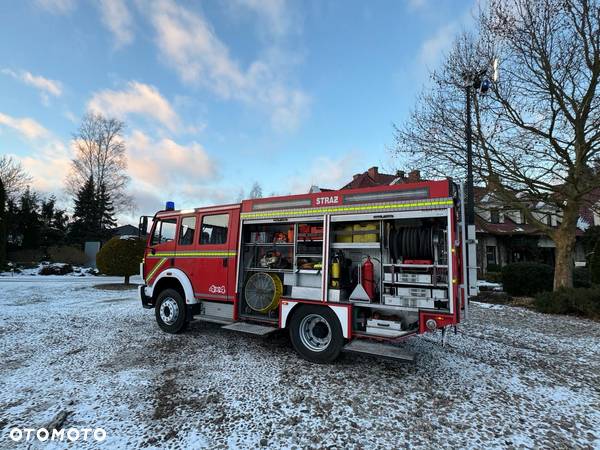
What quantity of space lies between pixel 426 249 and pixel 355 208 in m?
1.19

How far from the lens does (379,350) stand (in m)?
4.48

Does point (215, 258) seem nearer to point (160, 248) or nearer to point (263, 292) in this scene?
point (263, 292)

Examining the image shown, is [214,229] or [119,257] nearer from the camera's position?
[214,229]

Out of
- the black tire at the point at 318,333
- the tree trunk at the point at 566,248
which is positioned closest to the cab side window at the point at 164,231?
the black tire at the point at 318,333

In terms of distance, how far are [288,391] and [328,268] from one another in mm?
1866

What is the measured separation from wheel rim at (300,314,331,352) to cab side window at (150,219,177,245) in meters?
3.69

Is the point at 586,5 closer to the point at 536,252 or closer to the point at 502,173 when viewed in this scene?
the point at 502,173

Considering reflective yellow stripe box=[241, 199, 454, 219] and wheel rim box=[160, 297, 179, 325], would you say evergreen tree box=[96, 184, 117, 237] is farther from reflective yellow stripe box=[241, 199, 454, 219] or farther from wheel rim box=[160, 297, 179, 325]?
reflective yellow stripe box=[241, 199, 454, 219]

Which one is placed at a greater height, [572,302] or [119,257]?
[119,257]

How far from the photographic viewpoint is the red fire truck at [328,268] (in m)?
4.54

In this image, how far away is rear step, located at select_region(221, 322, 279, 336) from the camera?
17.6 ft

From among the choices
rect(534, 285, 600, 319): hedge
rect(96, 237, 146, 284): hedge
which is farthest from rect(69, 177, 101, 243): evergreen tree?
rect(534, 285, 600, 319): hedge

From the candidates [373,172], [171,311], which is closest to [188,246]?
[171,311]

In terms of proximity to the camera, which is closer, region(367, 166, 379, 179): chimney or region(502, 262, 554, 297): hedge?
region(502, 262, 554, 297): hedge
